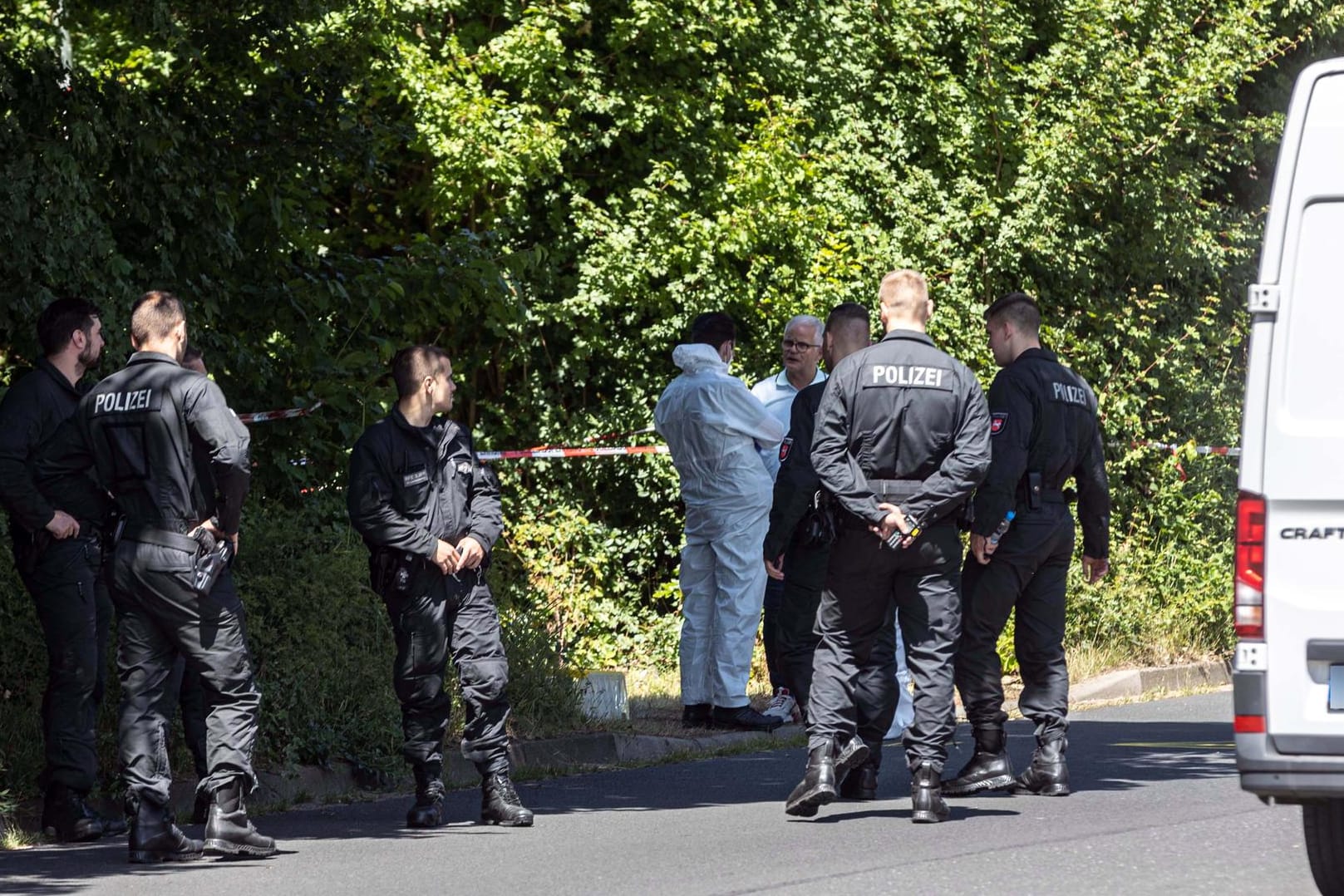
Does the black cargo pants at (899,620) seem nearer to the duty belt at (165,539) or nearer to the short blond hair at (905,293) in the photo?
the short blond hair at (905,293)

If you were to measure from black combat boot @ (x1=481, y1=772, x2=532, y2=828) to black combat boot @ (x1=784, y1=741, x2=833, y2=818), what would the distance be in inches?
41.1

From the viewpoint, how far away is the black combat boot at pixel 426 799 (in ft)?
26.0

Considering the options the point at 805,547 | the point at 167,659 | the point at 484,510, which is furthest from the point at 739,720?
the point at 167,659

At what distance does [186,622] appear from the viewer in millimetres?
7129

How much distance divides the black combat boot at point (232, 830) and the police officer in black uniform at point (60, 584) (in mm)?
828

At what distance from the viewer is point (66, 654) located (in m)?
7.79

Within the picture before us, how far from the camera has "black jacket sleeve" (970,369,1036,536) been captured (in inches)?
324

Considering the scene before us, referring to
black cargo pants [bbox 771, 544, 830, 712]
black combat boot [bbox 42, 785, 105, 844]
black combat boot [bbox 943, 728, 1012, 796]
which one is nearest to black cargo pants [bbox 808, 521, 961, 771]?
black combat boot [bbox 943, 728, 1012, 796]

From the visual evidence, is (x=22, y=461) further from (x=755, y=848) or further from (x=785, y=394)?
(x=785, y=394)

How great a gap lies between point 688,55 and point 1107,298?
13.7ft

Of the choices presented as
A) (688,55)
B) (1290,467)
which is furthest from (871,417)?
(688,55)

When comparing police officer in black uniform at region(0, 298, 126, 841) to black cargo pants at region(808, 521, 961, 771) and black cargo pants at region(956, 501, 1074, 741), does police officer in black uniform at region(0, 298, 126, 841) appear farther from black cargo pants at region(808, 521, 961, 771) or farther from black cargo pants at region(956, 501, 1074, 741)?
black cargo pants at region(956, 501, 1074, 741)

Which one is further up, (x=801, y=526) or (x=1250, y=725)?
(x=801, y=526)

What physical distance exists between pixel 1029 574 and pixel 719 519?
281cm
